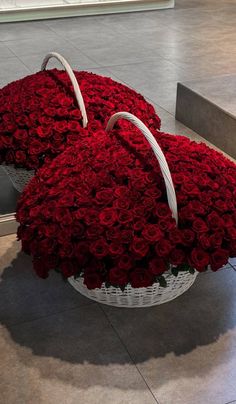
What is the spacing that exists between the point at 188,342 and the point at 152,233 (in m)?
0.36

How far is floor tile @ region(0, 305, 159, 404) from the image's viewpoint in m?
1.36

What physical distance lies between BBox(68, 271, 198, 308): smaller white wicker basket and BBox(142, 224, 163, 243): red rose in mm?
158

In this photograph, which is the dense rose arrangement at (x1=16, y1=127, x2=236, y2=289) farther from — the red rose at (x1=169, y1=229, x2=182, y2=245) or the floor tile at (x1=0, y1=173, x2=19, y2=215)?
the floor tile at (x1=0, y1=173, x2=19, y2=215)

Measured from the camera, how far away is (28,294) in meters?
1.69

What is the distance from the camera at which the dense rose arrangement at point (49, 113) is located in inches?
71.5

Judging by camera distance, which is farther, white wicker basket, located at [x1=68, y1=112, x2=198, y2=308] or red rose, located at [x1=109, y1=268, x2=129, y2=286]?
white wicker basket, located at [x1=68, y1=112, x2=198, y2=308]

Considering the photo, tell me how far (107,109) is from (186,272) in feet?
2.25

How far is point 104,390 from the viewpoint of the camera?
138cm

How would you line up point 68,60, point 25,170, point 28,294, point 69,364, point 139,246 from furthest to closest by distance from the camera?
1. point 68,60
2. point 25,170
3. point 28,294
4. point 69,364
5. point 139,246

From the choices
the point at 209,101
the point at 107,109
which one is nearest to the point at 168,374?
the point at 107,109

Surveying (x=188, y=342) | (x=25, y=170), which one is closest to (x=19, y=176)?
(x=25, y=170)

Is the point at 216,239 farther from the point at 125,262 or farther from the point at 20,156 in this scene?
the point at 20,156

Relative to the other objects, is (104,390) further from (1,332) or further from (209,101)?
(209,101)

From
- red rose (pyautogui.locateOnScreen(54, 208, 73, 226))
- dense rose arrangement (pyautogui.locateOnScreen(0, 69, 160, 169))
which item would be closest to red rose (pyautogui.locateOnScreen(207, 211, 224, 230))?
red rose (pyautogui.locateOnScreen(54, 208, 73, 226))
